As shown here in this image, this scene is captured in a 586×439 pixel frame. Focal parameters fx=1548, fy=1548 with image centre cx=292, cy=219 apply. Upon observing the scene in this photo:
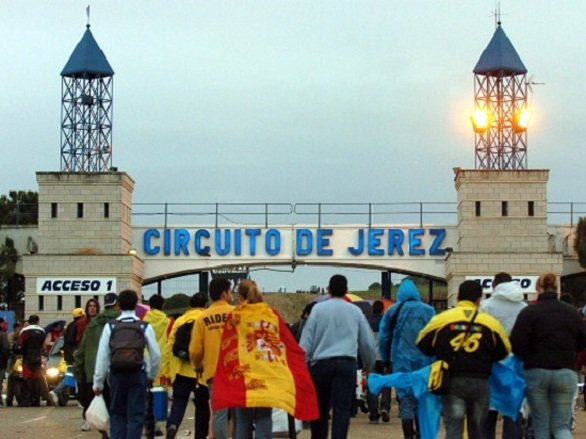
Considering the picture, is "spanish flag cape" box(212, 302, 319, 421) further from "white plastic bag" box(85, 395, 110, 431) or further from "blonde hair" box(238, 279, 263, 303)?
"white plastic bag" box(85, 395, 110, 431)

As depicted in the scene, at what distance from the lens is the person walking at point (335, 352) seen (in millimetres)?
15578

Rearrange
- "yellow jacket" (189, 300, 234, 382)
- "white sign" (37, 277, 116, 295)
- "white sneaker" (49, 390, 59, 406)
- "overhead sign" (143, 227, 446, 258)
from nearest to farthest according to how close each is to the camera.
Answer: "yellow jacket" (189, 300, 234, 382) → "white sneaker" (49, 390, 59, 406) → "white sign" (37, 277, 116, 295) → "overhead sign" (143, 227, 446, 258)

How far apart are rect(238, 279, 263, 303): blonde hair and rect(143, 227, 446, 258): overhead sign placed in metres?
45.9

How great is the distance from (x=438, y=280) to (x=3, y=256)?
59.9 feet

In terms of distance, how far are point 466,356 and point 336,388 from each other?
220 cm

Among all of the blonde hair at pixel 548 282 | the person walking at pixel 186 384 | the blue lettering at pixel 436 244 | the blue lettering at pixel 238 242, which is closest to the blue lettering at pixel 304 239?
the blue lettering at pixel 238 242

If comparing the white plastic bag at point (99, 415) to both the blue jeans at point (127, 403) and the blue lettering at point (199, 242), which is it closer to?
the blue jeans at point (127, 403)

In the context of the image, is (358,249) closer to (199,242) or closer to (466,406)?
(199,242)

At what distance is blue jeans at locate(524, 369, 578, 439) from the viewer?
578 inches

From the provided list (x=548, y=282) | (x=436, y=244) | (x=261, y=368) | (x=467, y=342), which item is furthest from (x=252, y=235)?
(x=467, y=342)

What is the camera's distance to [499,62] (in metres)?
60.2

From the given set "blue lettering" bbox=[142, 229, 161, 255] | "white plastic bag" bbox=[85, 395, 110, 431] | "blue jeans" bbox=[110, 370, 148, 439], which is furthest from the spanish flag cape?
"blue lettering" bbox=[142, 229, 161, 255]

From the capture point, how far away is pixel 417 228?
60594 mm

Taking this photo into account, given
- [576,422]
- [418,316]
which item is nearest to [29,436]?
[418,316]
